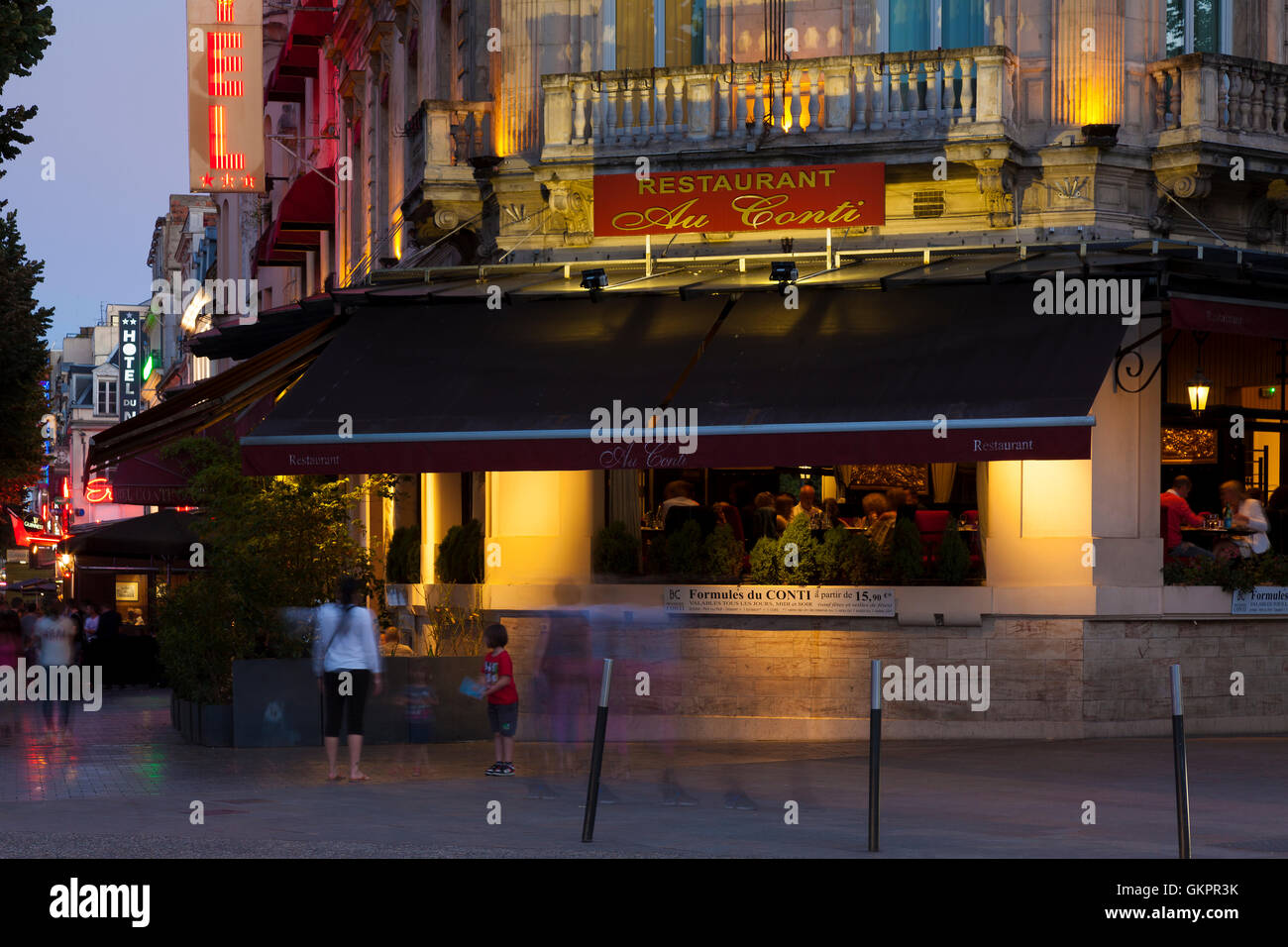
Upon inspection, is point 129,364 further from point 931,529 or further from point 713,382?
point 713,382

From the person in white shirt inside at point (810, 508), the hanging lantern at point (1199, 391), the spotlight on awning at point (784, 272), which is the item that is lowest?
the person in white shirt inside at point (810, 508)

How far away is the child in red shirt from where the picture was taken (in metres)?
15.0

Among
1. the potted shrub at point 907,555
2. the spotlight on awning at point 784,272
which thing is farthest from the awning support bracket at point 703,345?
the potted shrub at point 907,555

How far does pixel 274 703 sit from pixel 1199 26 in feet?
39.7

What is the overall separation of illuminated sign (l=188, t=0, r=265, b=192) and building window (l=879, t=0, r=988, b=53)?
13.4 m

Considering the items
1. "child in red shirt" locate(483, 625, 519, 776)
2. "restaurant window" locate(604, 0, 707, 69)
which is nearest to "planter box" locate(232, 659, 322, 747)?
"child in red shirt" locate(483, 625, 519, 776)

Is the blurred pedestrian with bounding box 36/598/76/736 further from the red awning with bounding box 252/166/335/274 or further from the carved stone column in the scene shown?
the carved stone column

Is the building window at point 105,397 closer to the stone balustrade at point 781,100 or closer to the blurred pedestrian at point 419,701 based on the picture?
the stone balustrade at point 781,100

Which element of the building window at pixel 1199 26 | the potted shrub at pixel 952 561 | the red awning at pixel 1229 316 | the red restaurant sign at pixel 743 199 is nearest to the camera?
the red awning at pixel 1229 316

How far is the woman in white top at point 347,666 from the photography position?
1465 cm

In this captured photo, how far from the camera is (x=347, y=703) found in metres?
14.7

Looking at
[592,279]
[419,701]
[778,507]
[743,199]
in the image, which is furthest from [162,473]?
[743,199]

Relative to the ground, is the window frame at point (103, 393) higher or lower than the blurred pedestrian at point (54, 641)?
higher

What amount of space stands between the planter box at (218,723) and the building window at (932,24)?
981 centimetres
